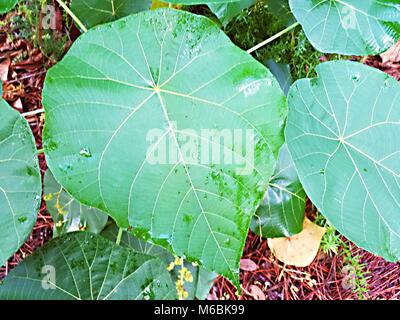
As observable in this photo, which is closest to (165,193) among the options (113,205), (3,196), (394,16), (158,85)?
(113,205)

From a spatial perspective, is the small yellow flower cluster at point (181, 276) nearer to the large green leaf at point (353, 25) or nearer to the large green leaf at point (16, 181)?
the large green leaf at point (16, 181)

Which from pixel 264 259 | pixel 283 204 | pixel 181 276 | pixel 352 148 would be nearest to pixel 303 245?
pixel 264 259

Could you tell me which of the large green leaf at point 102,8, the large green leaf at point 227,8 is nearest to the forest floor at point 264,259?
the large green leaf at point 102,8

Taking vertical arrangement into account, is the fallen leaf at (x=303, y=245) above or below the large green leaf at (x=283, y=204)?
below

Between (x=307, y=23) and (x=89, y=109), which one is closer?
(x=89, y=109)
